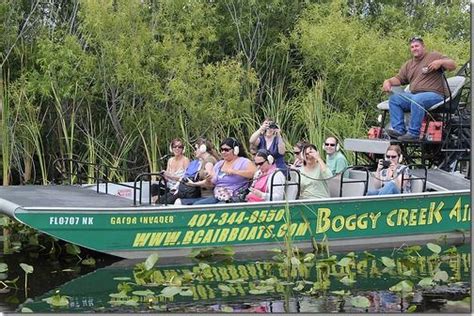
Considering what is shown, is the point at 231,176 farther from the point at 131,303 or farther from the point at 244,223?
the point at 131,303

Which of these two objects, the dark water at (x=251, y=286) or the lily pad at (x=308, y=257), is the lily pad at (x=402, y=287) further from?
the lily pad at (x=308, y=257)

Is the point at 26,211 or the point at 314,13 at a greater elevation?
the point at 314,13

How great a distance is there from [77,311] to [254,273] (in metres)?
2.28

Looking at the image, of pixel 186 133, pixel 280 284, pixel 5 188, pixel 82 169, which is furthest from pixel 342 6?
pixel 280 284

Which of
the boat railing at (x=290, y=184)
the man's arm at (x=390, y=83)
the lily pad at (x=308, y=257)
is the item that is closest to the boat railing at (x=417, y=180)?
the man's arm at (x=390, y=83)

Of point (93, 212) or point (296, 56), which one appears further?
point (296, 56)

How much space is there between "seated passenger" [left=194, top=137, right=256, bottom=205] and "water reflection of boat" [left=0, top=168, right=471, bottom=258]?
1.30ft

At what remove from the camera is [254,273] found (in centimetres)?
1065

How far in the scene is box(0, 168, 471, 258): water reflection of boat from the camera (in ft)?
36.3

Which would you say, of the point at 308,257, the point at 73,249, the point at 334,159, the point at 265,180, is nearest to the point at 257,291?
the point at 308,257

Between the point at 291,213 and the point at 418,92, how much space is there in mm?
2876

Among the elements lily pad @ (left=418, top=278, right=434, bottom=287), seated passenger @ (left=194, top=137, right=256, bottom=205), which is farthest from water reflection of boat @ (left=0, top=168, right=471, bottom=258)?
lily pad @ (left=418, top=278, right=434, bottom=287)

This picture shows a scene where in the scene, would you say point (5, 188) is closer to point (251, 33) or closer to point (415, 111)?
point (415, 111)

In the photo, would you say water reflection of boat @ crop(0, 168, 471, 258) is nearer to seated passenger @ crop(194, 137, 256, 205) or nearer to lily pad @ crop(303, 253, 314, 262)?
seated passenger @ crop(194, 137, 256, 205)
